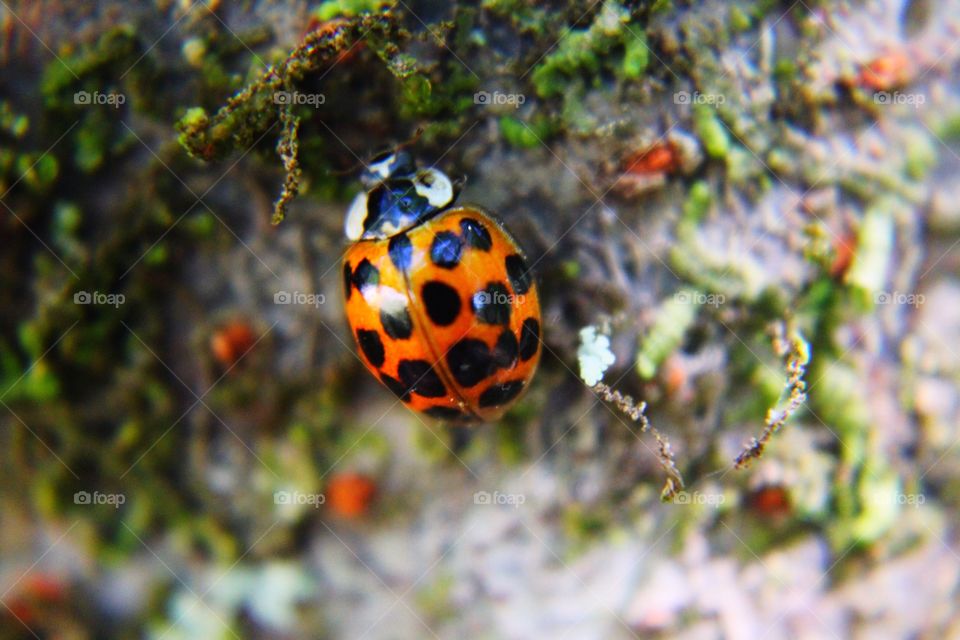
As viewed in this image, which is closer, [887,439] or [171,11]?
[171,11]

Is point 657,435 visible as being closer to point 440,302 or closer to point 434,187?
point 440,302

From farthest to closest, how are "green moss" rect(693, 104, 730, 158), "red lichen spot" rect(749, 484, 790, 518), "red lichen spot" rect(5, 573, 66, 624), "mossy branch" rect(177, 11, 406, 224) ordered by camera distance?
1. "red lichen spot" rect(5, 573, 66, 624)
2. "red lichen spot" rect(749, 484, 790, 518)
3. "green moss" rect(693, 104, 730, 158)
4. "mossy branch" rect(177, 11, 406, 224)

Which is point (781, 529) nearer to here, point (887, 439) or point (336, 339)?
point (887, 439)

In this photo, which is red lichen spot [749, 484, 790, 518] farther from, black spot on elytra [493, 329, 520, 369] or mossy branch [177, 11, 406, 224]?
mossy branch [177, 11, 406, 224]

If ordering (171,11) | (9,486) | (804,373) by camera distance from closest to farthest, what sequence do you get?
(171,11), (804,373), (9,486)

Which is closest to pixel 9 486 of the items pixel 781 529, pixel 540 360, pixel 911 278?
pixel 540 360

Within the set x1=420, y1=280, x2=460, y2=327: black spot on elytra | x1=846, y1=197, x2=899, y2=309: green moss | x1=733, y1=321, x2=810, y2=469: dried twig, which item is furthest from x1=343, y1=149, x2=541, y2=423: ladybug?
x1=846, y1=197, x2=899, y2=309: green moss
